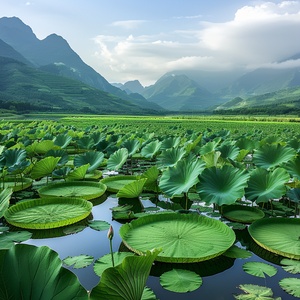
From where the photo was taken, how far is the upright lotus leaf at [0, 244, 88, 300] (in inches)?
58.1

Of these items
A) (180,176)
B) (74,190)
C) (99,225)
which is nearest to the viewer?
(99,225)

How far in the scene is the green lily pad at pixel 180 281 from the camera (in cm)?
279

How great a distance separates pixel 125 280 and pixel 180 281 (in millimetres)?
1404

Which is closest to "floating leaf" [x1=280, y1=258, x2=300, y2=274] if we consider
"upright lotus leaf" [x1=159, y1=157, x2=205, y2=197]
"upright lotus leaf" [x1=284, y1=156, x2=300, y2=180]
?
"upright lotus leaf" [x1=159, y1=157, x2=205, y2=197]

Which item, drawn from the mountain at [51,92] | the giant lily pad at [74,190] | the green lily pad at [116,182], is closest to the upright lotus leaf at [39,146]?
the giant lily pad at [74,190]

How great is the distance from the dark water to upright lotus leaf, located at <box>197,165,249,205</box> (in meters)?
0.82

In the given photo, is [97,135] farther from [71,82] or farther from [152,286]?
[71,82]

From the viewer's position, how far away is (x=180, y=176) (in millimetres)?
4688

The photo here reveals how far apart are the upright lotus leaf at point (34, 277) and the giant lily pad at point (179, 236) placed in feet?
5.62

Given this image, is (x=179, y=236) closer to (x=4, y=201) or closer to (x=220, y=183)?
(x=220, y=183)

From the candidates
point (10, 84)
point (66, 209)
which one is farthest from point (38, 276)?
point (10, 84)

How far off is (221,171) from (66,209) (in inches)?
91.2

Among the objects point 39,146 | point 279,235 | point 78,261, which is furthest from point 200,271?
point 39,146

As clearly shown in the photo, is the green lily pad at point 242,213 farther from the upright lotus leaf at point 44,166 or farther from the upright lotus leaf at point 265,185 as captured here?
the upright lotus leaf at point 44,166
